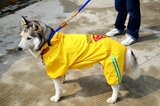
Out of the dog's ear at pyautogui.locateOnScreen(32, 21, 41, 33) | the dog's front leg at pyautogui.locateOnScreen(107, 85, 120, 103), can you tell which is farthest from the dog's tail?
the dog's ear at pyautogui.locateOnScreen(32, 21, 41, 33)

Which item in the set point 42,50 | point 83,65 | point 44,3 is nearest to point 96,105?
point 83,65

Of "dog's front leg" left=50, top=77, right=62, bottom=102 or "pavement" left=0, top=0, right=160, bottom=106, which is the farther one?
"pavement" left=0, top=0, right=160, bottom=106

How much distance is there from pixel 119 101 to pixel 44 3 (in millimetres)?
3830

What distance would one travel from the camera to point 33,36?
2.47m

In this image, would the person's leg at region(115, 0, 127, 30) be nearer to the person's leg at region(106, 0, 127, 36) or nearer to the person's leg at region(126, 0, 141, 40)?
the person's leg at region(106, 0, 127, 36)

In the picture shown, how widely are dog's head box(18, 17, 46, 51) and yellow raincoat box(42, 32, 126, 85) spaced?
0.09 meters

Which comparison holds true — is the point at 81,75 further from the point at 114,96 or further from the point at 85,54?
the point at 85,54

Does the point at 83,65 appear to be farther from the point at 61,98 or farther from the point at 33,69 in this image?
the point at 33,69

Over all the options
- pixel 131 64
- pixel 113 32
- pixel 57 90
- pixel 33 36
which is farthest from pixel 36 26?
pixel 113 32

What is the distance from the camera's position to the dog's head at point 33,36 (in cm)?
246

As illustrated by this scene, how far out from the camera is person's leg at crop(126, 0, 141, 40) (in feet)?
12.2

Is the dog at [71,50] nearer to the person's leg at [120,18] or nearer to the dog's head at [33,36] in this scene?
the dog's head at [33,36]

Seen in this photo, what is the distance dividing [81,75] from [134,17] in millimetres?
1357

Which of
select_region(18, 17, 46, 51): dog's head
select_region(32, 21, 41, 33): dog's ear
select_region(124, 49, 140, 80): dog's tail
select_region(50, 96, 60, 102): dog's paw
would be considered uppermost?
select_region(32, 21, 41, 33): dog's ear
